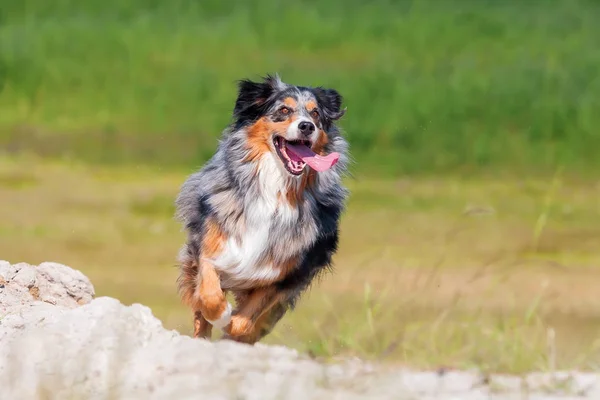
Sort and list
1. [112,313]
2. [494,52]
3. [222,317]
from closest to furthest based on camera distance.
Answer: [112,313] → [222,317] → [494,52]

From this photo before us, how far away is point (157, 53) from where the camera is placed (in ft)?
94.0

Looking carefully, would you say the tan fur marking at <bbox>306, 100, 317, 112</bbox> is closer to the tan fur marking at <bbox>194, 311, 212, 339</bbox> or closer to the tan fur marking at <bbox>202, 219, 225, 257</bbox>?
the tan fur marking at <bbox>202, 219, 225, 257</bbox>

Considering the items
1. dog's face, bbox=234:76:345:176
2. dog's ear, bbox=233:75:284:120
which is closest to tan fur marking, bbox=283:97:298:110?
dog's face, bbox=234:76:345:176

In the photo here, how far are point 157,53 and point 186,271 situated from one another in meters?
19.0

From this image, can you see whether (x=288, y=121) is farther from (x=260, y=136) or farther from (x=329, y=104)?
(x=329, y=104)

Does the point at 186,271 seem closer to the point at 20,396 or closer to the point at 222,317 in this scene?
the point at 222,317

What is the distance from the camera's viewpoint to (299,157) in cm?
970

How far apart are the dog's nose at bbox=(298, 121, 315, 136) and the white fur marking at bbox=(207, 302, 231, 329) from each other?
1024 mm

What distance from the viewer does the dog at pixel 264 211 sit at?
952cm

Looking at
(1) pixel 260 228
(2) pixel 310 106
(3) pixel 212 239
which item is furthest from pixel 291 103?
(3) pixel 212 239

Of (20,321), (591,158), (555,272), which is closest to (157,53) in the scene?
(591,158)

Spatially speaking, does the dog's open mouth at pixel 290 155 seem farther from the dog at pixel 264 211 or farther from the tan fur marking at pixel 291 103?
the tan fur marking at pixel 291 103

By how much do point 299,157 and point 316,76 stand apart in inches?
635

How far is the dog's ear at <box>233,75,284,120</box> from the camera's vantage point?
9898mm
